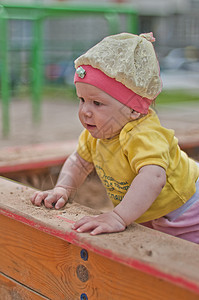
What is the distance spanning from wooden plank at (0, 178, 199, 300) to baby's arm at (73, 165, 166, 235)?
0.04 m

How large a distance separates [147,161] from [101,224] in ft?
0.76

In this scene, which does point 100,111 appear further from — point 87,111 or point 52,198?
point 52,198

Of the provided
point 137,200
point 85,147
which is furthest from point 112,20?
point 137,200

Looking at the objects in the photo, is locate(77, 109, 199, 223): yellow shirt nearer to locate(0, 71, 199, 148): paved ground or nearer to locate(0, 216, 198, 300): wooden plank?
locate(0, 216, 198, 300): wooden plank

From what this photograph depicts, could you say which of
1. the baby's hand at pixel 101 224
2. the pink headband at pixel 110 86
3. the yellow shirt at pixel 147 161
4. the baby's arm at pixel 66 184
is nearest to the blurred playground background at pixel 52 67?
the baby's arm at pixel 66 184

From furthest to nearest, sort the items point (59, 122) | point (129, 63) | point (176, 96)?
point (176, 96) → point (59, 122) → point (129, 63)

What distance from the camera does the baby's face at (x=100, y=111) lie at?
5.13 feet

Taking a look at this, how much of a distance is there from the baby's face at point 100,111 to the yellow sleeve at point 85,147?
0.74 ft

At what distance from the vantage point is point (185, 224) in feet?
5.71

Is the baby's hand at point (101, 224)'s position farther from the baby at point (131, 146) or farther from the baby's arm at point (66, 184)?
the baby's arm at point (66, 184)

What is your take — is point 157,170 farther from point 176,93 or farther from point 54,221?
point 176,93

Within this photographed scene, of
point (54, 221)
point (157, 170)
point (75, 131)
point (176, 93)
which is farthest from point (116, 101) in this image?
point (176, 93)

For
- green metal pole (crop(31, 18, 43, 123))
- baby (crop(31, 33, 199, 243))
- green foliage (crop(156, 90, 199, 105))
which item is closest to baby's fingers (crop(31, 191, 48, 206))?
baby (crop(31, 33, 199, 243))

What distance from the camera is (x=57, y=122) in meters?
6.20
